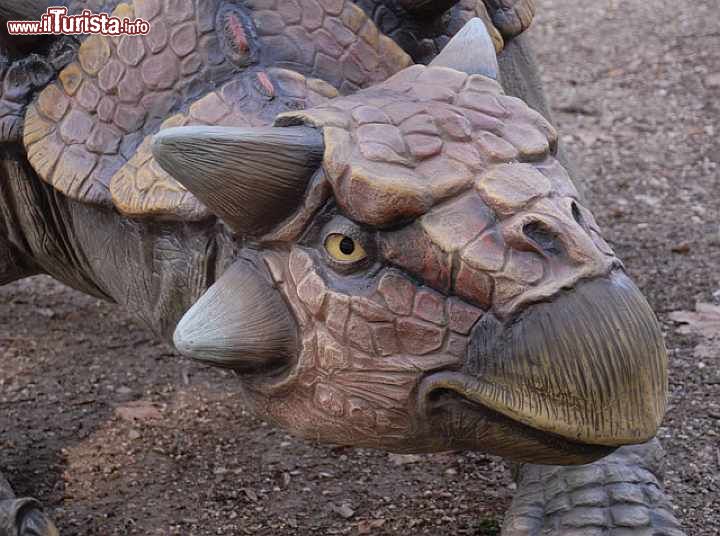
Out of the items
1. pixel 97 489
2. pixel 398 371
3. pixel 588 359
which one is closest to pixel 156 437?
pixel 97 489

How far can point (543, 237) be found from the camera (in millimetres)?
1829

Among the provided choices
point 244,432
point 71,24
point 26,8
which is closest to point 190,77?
point 71,24

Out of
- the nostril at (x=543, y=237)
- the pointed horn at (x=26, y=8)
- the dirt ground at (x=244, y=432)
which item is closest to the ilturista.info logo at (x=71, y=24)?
the pointed horn at (x=26, y=8)

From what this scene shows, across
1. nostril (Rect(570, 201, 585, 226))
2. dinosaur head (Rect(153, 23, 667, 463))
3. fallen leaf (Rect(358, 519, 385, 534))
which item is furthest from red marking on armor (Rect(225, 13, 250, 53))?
fallen leaf (Rect(358, 519, 385, 534))

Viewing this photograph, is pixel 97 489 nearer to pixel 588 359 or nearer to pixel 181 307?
pixel 181 307

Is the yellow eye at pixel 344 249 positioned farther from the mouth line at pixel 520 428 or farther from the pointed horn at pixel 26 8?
the pointed horn at pixel 26 8

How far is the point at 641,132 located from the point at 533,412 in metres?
4.34

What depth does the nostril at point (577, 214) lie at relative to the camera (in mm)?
1883

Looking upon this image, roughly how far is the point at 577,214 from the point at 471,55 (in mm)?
499

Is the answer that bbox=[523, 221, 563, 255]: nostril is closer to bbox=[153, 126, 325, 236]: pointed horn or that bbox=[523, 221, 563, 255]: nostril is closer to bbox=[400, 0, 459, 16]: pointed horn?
bbox=[153, 126, 325, 236]: pointed horn

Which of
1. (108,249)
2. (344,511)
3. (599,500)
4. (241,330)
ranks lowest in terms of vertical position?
(344,511)

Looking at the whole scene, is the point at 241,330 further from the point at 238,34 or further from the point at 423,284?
the point at 238,34

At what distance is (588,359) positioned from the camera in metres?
1.79

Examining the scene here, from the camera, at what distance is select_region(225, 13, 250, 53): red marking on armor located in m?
2.36
